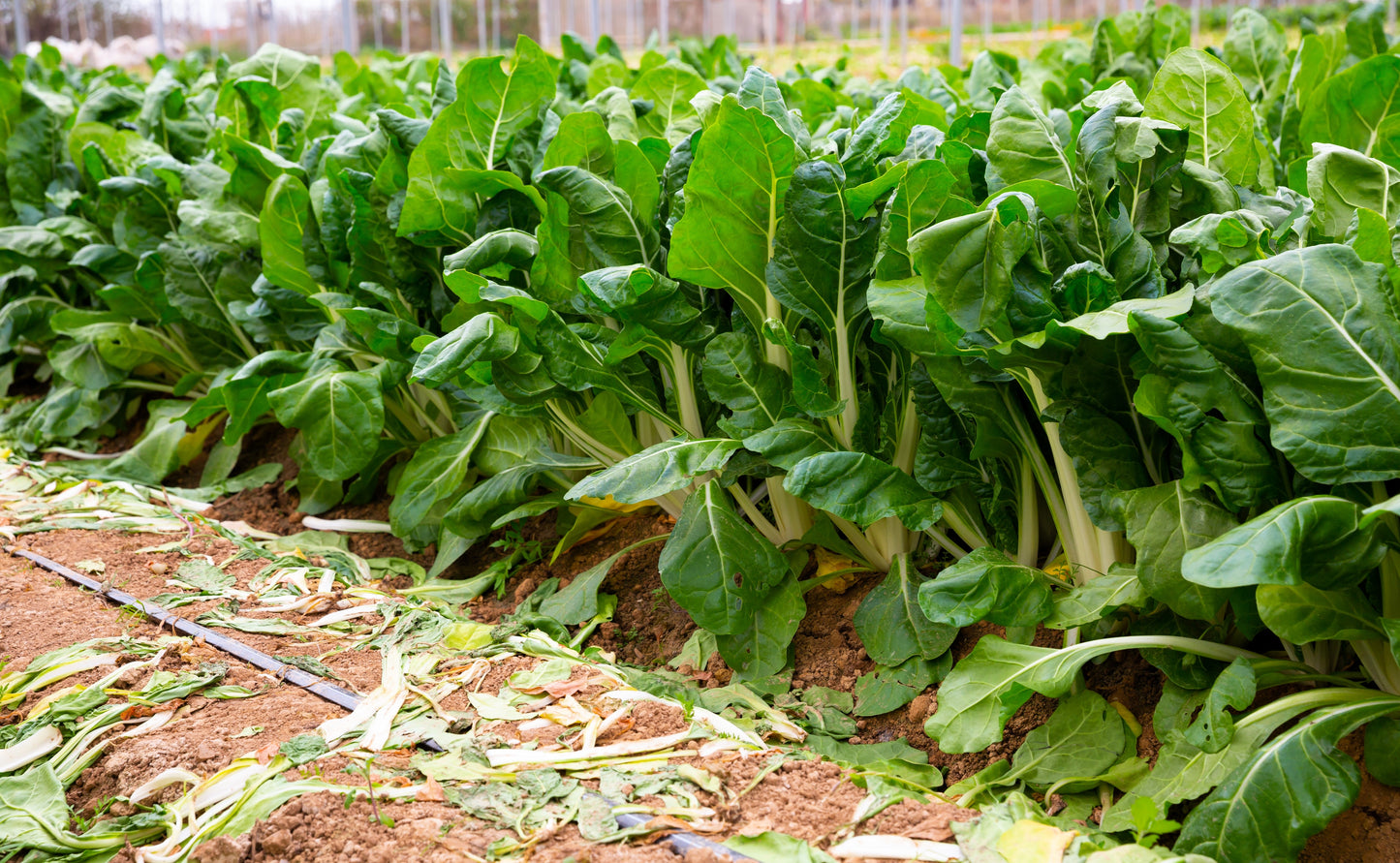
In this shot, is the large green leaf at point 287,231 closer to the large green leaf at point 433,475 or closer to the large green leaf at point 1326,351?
the large green leaf at point 433,475

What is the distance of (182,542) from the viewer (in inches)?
117

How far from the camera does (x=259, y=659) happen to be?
2195mm

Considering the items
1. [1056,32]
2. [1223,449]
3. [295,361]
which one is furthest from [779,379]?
[1056,32]

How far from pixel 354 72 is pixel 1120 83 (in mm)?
4055

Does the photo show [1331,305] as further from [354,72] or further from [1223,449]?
[354,72]

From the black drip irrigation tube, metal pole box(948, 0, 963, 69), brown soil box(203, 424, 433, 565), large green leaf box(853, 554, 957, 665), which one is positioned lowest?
brown soil box(203, 424, 433, 565)

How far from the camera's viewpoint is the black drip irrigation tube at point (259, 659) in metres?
1.53

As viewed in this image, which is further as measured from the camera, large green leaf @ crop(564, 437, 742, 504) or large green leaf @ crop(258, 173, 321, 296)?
large green leaf @ crop(258, 173, 321, 296)

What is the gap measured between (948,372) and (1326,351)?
1.90ft

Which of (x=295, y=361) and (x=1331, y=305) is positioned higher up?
(x=1331, y=305)

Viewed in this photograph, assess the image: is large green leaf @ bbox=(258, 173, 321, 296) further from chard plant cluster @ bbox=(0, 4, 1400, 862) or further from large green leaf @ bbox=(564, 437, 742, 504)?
large green leaf @ bbox=(564, 437, 742, 504)

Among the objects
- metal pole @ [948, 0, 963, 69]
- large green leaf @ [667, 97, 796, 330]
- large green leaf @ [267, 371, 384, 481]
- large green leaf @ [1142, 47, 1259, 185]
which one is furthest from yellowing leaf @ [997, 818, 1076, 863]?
metal pole @ [948, 0, 963, 69]

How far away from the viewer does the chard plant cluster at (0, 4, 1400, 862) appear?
1544mm

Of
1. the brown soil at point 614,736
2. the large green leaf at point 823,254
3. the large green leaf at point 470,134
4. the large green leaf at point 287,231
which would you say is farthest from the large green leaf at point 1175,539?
the large green leaf at point 287,231
